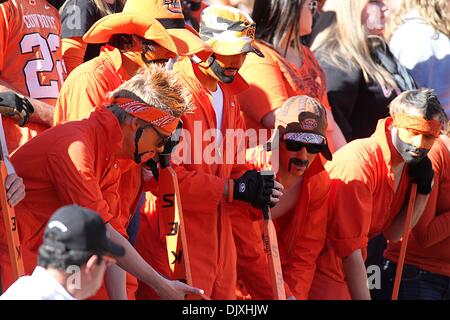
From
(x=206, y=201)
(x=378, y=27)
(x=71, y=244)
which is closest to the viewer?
(x=71, y=244)

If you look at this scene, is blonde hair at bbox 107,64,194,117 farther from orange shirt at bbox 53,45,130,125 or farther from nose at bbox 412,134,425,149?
nose at bbox 412,134,425,149

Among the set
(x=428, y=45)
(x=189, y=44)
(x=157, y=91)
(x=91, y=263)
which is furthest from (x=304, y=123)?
(x=91, y=263)

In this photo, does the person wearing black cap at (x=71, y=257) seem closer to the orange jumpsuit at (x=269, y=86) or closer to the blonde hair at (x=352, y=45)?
the orange jumpsuit at (x=269, y=86)

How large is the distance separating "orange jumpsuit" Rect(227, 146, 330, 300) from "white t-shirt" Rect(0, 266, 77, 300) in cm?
222

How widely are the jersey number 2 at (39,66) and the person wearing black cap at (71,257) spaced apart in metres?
2.09

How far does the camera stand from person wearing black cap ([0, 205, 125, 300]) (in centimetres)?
412

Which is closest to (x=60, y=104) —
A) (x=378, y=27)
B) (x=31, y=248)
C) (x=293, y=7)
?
(x=31, y=248)

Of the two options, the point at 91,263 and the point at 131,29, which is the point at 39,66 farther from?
the point at 91,263

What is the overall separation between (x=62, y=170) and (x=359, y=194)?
2.11 meters

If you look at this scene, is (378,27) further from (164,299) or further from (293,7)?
(164,299)

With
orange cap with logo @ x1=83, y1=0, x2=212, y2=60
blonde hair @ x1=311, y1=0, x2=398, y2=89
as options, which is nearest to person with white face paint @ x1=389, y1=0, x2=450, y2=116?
blonde hair @ x1=311, y1=0, x2=398, y2=89

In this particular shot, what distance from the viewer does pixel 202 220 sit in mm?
6133

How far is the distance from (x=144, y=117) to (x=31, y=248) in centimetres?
76
